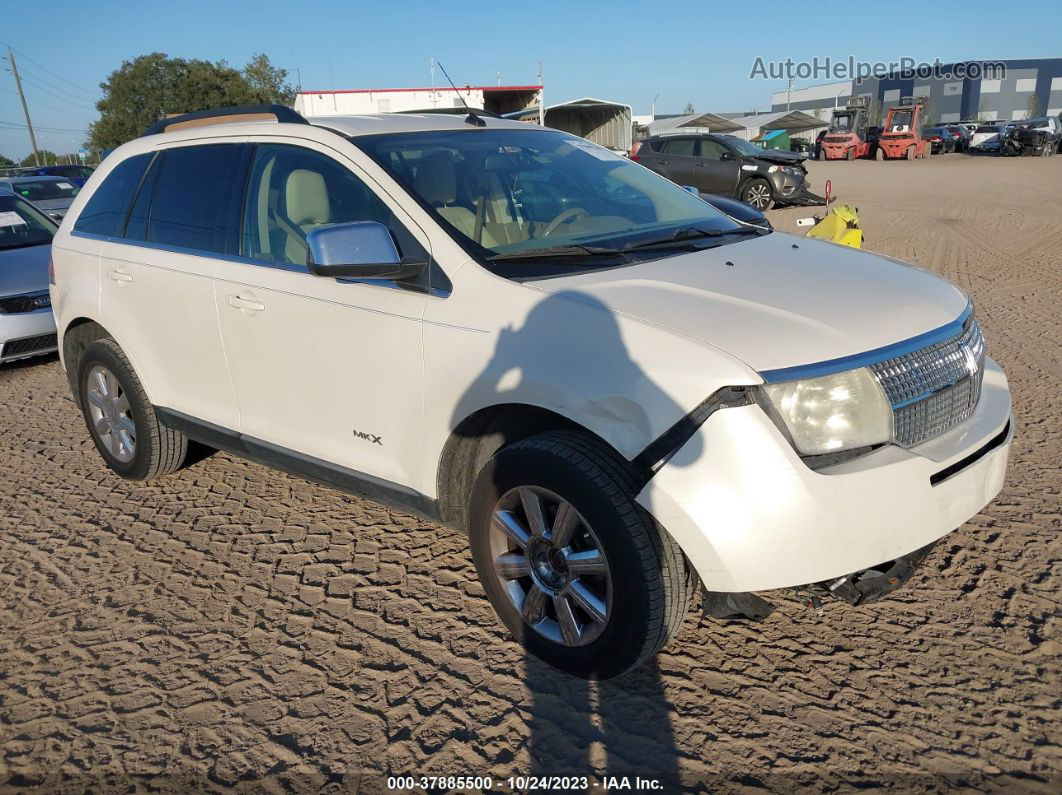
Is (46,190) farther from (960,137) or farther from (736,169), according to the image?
(960,137)

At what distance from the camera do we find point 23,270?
300 inches

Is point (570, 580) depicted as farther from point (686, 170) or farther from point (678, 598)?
point (686, 170)

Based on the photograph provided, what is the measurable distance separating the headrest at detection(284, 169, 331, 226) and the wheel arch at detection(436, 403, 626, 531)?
3.76ft

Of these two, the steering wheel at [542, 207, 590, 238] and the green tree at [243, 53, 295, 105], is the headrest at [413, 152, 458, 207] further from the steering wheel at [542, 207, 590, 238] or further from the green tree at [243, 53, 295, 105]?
the green tree at [243, 53, 295, 105]

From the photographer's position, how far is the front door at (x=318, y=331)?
121 inches

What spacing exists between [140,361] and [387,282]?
1.87 meters

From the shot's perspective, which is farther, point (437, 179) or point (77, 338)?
point (77, 338)

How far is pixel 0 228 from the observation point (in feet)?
27.3

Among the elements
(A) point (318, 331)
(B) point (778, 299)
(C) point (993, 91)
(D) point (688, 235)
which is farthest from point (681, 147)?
(C) point (993, 91)

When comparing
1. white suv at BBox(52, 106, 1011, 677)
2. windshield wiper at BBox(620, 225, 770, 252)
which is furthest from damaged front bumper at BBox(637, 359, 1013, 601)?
windshield wiper at BBox(620, 225, 770, 252)

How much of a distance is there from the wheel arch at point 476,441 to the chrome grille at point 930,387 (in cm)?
96

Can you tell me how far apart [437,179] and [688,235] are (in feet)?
3.37

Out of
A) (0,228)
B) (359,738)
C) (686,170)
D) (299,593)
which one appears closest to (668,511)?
(359,738)

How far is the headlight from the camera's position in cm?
236
